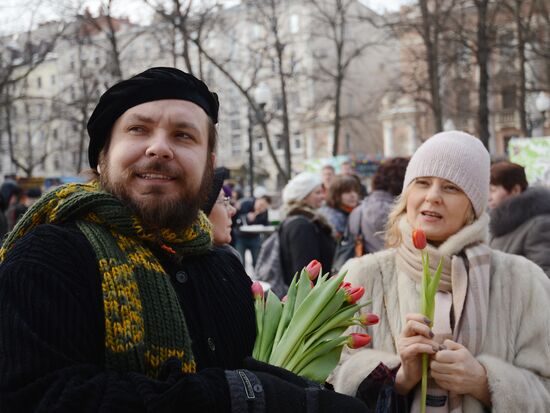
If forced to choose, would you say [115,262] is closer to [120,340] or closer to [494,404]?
[120,340]

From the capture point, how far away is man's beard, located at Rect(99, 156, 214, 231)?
196cm

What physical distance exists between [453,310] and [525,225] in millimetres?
1852

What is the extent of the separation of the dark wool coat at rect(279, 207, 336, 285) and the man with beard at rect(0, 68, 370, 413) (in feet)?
11.9

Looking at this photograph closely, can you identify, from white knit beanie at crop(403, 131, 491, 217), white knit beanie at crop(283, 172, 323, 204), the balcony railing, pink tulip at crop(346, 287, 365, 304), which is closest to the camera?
pink tulip at crop(346, 287, 365, 304)

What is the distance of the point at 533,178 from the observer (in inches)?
424

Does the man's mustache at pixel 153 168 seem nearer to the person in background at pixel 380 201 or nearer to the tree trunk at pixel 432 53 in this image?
the person in background at pixel 380 201

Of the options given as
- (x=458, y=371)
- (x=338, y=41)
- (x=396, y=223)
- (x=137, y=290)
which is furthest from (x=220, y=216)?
(x=338, y=41)

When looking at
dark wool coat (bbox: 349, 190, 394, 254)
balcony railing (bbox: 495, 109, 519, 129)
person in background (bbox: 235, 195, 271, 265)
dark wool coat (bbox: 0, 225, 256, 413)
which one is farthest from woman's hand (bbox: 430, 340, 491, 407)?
balcony railing (bbox: 495, 109, 519, 129)

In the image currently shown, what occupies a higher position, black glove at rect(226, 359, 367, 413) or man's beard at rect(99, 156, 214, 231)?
man's beard at rect(99, 156, 214, 231)

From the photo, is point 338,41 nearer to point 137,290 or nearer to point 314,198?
point 314,198

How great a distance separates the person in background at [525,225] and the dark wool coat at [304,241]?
1.68 meters

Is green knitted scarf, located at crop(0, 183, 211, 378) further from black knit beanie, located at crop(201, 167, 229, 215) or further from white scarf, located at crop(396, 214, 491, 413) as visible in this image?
black knit beanie, located at crop(201, 167, 229, 215)

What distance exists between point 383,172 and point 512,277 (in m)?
3.21

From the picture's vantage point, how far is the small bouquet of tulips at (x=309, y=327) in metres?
2.11
